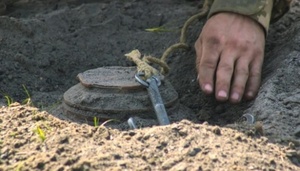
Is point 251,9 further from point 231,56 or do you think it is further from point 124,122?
point 124,122

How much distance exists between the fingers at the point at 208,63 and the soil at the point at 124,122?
106mm

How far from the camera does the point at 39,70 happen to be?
320cm

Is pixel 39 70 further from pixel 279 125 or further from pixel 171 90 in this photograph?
pixel 279 125

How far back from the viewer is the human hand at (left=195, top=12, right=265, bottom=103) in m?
2.71

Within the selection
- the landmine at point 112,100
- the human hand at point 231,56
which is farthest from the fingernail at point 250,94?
the landmine at point 112,100

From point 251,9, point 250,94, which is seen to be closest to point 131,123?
point 250,94

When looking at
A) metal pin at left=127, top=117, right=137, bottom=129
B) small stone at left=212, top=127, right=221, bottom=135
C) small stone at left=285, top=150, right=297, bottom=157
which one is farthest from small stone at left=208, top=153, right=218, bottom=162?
metal pin at left=127, top=117, right=137, bottom=129

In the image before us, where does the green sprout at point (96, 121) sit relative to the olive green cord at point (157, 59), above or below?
below

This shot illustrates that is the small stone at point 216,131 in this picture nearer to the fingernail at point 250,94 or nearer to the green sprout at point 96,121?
the green sprout at point 96,121

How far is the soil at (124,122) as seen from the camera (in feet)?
6.50

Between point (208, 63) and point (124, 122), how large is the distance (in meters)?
0.47

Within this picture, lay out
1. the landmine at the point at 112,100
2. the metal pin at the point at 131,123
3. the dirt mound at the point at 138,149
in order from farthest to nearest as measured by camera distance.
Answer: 1. the landmine at the point at 112,100
2. the metal pin at the point at 131,123
3. the dirt mound at the point at 138,149

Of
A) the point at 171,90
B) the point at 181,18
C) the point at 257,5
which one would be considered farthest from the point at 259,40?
the point at 181,18

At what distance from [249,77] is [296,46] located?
309mm
